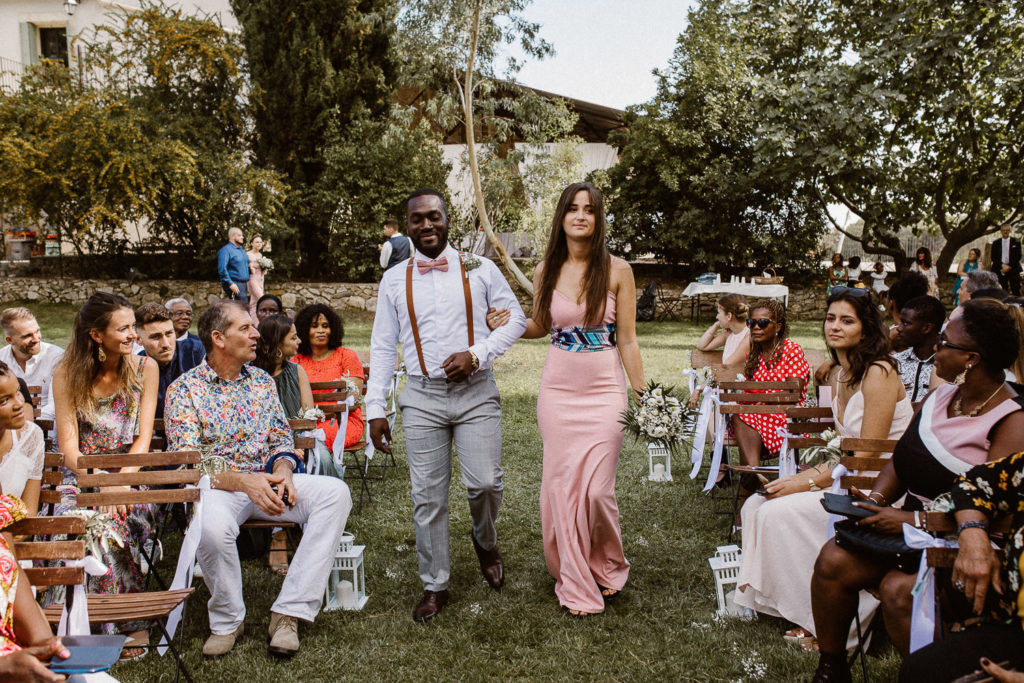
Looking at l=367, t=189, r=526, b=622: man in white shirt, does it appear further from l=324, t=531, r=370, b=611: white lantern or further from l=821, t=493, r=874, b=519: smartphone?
l=821, t=493, r=874, b=519: smartphone

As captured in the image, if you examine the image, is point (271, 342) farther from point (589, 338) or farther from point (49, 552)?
point (49, 552)

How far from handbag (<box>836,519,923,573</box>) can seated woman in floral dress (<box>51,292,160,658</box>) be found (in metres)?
3.37

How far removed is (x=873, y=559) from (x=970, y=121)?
49.3ft

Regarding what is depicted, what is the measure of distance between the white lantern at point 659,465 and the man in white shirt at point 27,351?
4682 millimetres

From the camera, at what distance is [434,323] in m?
4.09

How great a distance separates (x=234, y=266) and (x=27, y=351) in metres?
8.27

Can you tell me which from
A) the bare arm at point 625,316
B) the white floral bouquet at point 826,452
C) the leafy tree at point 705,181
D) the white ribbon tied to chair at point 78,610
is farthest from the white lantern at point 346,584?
the leafy tree at point 705,181

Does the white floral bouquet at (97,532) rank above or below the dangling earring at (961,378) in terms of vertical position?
below

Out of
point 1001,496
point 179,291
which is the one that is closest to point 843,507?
point 1001,496

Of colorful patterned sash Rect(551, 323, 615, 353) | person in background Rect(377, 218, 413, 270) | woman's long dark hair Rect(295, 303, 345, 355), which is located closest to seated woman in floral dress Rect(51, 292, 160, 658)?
woman's long dark hair Rect(295, 303, 345, 355)

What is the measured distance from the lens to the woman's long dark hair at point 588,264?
4.17 m

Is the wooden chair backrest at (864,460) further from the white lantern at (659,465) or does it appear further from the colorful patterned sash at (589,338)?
the white lantern at (659,465)

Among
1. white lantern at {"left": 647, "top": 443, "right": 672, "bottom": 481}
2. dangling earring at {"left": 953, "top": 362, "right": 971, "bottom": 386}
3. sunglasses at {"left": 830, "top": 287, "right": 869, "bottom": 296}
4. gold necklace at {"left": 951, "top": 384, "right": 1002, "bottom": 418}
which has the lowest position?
white lantern at {"left": 647, "top": 443, "right": 672, "bottom": 481}

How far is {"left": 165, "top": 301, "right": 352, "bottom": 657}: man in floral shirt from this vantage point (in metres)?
3.78
